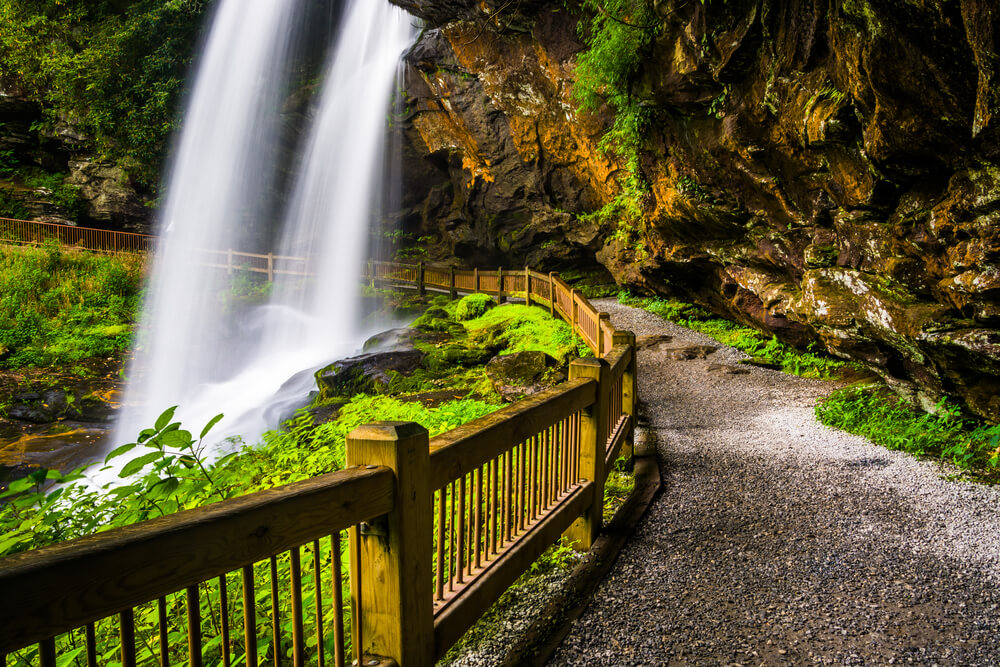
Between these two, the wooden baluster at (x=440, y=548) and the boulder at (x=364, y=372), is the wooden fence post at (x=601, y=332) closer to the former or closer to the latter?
the boulder at (x=364, y=372)

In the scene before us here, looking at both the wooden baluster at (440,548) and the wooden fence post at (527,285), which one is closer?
the wooden baluster at (440,548)

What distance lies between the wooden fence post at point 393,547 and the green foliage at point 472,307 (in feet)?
46.3

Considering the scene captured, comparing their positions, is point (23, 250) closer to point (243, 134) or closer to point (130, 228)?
point (130, 228)

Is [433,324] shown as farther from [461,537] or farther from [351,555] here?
[351,555]

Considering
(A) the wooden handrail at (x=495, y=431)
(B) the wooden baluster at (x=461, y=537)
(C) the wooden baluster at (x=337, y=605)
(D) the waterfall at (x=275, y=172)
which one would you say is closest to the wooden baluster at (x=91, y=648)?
(C) the wooden baluster at (x=337, y=605)

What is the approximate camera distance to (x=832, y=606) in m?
3.03

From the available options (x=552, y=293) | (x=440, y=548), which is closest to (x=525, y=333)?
(x=552, y=293)

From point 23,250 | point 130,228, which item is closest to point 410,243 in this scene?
point 130,228

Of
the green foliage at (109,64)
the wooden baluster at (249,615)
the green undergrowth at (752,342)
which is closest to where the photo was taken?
the wooden baluster at (249,615)

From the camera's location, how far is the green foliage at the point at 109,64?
70.9 feet

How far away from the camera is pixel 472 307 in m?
16.3

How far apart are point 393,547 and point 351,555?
15 centimetres

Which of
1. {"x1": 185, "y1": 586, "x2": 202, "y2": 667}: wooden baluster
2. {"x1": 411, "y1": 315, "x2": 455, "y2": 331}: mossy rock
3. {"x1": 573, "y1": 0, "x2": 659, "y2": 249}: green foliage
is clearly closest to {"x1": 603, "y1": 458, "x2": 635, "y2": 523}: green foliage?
{"x1": 185, "y1": 586, "x2": 202, "y2": 667}: wooden baluster

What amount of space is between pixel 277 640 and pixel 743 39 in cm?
845
